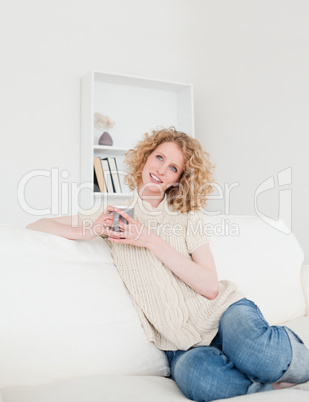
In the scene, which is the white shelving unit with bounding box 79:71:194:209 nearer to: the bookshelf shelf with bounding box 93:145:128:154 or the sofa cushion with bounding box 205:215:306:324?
the bookshelf shelf with bounding box 93:145:128:154

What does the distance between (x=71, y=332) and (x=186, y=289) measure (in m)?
0.40

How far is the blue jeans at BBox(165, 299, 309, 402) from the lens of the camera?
114cm

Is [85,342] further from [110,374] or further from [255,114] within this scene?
[255,114]

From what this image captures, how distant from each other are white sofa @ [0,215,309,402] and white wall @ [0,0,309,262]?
1782mm

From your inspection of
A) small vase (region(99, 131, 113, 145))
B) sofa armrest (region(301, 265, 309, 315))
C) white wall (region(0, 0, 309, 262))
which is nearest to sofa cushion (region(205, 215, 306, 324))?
sofa armrest (region(301, 265, 309, 315))

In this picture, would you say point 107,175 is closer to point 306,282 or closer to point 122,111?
point 122,111

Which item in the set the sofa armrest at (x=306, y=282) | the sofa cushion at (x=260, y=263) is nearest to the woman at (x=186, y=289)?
the sofa cushion at (x=260, y=263)

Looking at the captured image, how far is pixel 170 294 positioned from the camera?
57.1 inches

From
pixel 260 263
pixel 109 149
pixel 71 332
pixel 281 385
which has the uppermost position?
pixel 109 149

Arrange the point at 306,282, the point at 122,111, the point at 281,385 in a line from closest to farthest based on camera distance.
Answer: the point at 281,385 < the point at 306,282 < the point at 122,111

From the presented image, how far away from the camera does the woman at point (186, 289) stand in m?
1.17

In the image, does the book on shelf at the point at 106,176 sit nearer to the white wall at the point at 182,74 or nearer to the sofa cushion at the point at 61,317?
the white wall at the point at 182,74

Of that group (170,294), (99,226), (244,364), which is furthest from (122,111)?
(244,364)

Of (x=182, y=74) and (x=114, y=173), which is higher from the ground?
(x=182, y=74)
